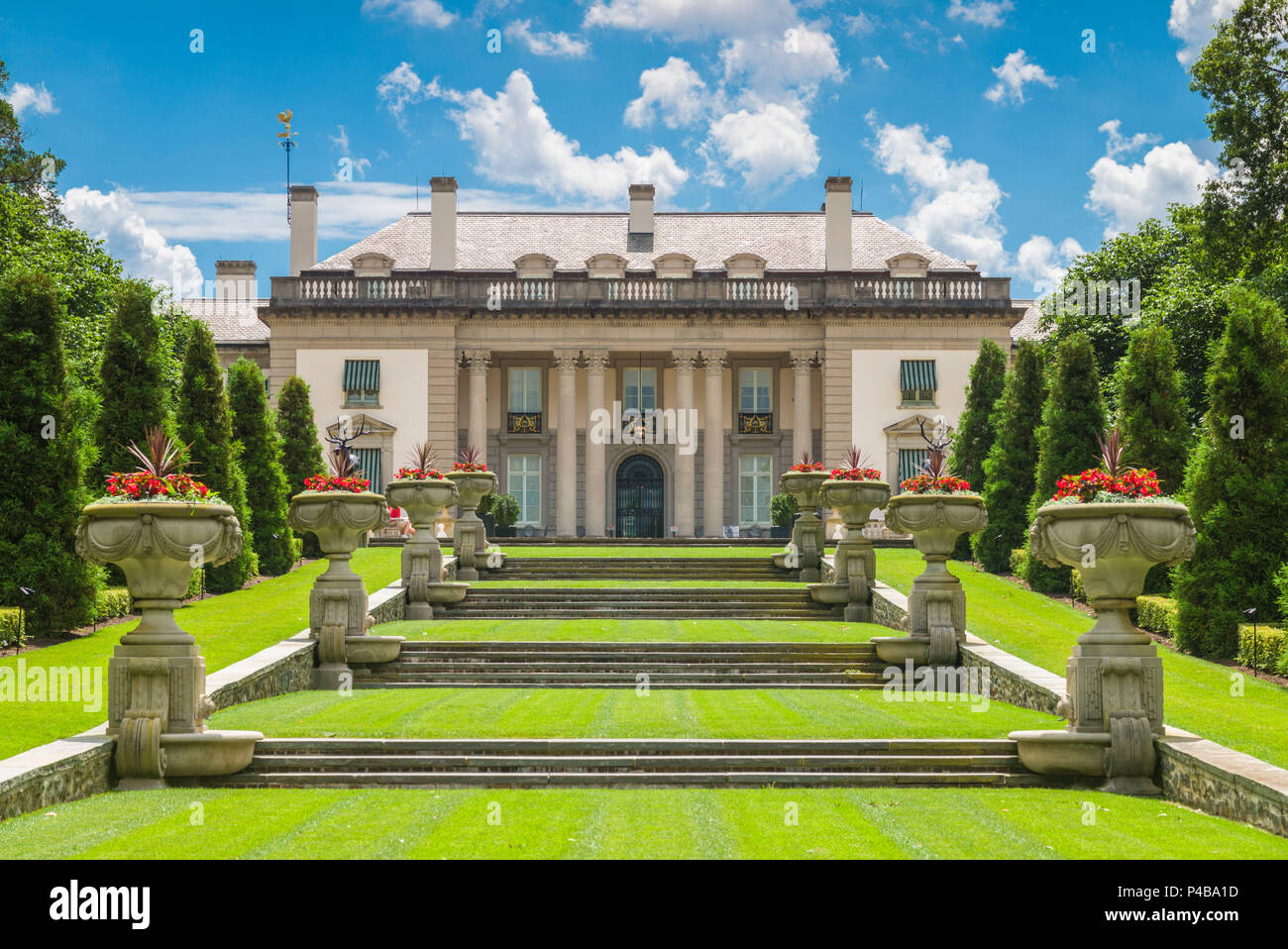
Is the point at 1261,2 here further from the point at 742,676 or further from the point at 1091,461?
the point at 742,676

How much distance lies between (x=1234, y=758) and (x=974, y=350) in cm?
3885

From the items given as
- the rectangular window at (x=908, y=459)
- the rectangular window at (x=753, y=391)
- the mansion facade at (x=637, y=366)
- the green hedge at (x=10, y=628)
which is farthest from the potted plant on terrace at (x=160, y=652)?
the rectangular window at (x=753, y=391)

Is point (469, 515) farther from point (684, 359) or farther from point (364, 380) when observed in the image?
point (684, 359)

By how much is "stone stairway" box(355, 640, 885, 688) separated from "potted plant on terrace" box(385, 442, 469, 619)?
5.30m

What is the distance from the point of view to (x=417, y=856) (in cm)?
884

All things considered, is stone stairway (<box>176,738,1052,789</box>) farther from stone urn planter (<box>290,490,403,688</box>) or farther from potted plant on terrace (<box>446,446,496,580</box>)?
potted plant on terrace (<box>446,446,496,580</box>)

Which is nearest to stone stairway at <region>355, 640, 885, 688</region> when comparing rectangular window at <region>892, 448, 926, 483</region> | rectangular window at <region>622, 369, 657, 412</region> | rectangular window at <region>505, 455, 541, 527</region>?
rectangular window at <region>892, 448, 926, 483</region>

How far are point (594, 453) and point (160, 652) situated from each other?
37380mm

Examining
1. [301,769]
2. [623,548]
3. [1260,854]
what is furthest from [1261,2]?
[301,769]

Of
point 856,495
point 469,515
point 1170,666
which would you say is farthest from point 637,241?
point 1170,666

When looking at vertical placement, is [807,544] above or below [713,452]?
below

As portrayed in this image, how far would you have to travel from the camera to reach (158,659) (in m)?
12.2

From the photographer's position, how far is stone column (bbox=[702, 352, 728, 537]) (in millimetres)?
48125

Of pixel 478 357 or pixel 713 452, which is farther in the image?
pixel 478 357
